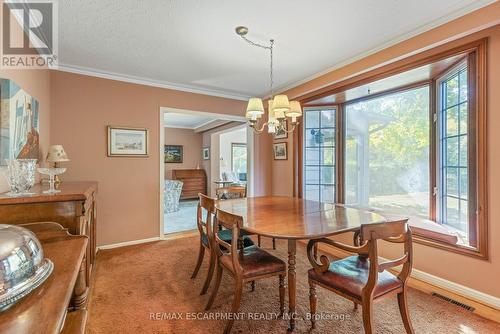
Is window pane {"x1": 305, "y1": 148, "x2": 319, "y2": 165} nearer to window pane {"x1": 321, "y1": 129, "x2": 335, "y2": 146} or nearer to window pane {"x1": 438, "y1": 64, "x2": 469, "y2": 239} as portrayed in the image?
window pane {"x1": 321, "y1": 129, "x2": 335, "y2": 146}

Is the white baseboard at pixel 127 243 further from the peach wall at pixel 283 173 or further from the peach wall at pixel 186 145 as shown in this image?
the peach wall at pixel 186 145

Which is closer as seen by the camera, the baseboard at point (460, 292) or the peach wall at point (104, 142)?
the baseboard at point (460, 292)

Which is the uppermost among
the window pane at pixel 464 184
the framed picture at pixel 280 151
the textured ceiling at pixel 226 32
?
the textured ceiling at pixel 226 32

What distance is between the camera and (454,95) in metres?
2.38

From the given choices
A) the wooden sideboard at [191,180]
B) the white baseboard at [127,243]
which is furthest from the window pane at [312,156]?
the wooden sideboard at [191,180]

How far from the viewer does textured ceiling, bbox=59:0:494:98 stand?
193cm

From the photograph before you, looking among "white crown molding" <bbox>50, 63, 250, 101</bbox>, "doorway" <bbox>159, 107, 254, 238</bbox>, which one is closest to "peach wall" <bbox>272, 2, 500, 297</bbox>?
"white crown molding" <bbox>50, 63, 250, 101</bbox>

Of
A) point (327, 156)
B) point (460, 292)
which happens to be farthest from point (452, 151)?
point (327, 156)

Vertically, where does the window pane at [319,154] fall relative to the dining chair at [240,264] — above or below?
above

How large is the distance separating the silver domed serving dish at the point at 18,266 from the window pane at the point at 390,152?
133 inches

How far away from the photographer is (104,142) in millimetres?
3299

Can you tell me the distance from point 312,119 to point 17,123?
11.4 ft

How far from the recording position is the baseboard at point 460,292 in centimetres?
188

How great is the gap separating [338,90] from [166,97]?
2552 mm
